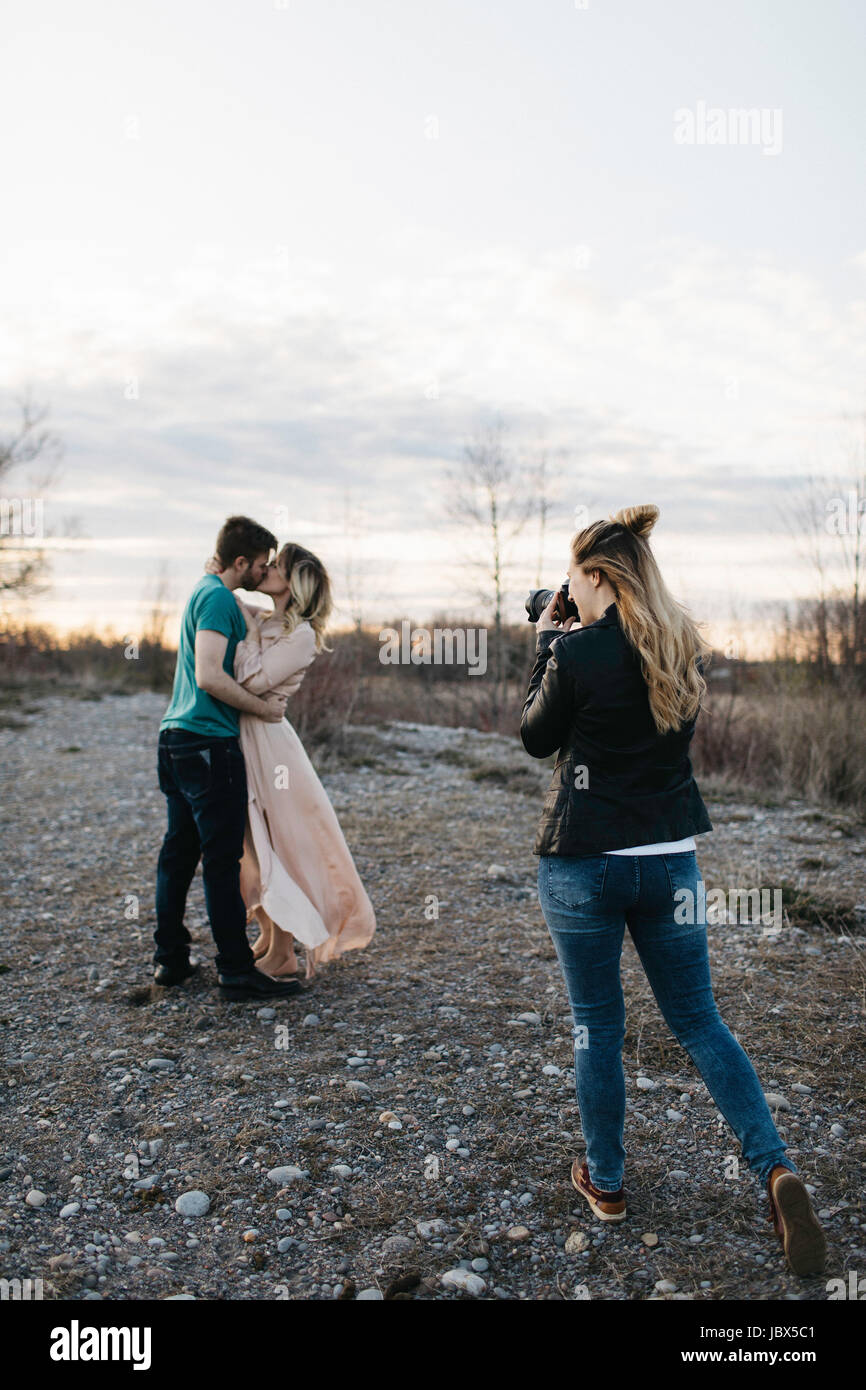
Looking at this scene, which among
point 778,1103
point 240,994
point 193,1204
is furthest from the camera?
point 240,994

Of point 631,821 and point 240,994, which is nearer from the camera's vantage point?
point 631,821

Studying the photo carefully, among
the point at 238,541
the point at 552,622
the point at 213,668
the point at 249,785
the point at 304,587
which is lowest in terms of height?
the point at 249,785

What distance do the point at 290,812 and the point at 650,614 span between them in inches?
108

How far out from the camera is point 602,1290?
9.29ft

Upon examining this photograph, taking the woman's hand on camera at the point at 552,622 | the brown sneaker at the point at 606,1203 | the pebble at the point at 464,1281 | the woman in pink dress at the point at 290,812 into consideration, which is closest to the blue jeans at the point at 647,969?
the brown sneaker at the point at 606,1203

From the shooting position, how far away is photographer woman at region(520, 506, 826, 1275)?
2762 mm

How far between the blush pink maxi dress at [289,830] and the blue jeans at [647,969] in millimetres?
2212

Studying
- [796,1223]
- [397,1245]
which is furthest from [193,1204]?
[796,1223]

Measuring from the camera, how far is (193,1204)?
10.7 feet

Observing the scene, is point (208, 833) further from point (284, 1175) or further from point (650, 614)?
point (650, 614)

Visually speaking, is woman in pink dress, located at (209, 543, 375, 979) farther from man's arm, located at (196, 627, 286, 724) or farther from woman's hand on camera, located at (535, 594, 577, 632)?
woman's hand on camera, located at (535, 594, 577, 632)

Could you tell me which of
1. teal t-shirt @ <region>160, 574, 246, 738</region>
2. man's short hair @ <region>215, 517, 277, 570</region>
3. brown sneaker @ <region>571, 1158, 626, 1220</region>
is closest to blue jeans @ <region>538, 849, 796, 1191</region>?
brown sneaker @ <region>571, 1158, 626, 1220</region>

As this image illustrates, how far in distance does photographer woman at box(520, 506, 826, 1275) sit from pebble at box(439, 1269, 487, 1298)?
28.1 inches
